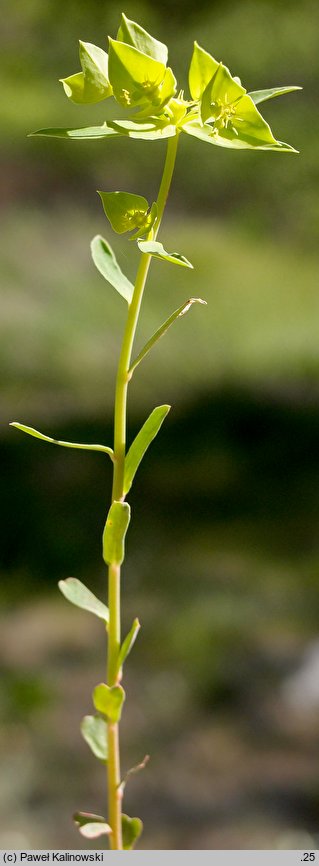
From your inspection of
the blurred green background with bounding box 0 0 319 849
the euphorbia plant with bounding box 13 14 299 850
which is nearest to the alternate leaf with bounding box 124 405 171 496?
the euphorbia plant with bounding box 13 14 299 850

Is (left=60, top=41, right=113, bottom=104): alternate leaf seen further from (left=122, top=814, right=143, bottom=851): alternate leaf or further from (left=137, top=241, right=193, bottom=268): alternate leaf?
(left=122, top=814, right=143, bottom=851): alternate leaf

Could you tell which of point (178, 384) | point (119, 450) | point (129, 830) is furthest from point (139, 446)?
point (178, 384)

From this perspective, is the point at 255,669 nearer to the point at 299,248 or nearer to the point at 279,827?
the point at 279,827

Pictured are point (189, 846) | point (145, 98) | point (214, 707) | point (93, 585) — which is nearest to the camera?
point (145, 98)

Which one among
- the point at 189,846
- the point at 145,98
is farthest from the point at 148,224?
the point at 189,846

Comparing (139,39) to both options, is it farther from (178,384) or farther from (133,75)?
(178,384)

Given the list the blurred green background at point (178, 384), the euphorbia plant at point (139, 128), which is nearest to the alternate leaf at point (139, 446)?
the euphorbia plant at point (139, 128)

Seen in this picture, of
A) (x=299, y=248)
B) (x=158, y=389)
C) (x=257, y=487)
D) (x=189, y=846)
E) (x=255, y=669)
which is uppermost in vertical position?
(x=299, y=248)

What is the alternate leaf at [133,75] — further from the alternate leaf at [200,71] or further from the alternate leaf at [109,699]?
the alternate leaf at [109,699]
